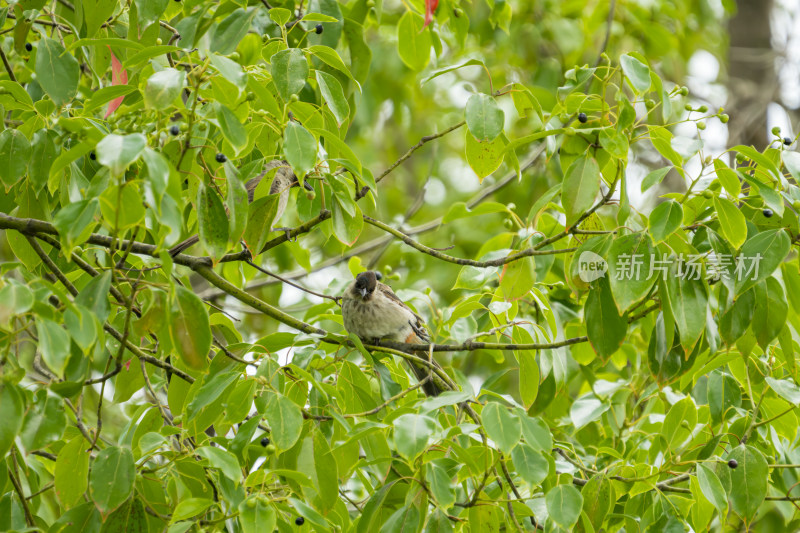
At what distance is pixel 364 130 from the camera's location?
23.0ft

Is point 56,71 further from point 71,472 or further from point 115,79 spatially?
point 71,472

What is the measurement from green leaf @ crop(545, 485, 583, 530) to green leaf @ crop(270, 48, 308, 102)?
136cm

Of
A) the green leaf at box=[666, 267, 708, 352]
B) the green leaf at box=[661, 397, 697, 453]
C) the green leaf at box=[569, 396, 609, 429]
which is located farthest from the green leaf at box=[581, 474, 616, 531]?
the green leaf at box=[666, 267, 708, 352]

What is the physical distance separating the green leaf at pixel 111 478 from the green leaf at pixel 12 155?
1042mm

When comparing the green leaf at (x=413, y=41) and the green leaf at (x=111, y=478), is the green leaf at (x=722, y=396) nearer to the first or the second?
the green leaf at (x=413, y=41)

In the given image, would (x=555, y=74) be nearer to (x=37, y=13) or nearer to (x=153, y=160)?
(x=37, y=13)

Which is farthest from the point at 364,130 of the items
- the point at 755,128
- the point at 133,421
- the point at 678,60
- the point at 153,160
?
the point at 153,160

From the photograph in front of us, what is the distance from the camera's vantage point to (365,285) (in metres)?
4.36

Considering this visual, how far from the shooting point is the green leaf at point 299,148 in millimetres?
2201

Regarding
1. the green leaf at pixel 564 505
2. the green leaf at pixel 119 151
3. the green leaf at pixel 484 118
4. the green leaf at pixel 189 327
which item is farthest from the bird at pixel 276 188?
the green leaf at pixel 564 505

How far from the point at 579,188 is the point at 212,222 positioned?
113cm

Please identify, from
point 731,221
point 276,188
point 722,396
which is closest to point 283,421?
point 731,221

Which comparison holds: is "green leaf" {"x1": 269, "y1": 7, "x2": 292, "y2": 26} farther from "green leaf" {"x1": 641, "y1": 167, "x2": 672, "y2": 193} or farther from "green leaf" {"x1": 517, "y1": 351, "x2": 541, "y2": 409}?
"green leaf" {"x1": 517, "y1": 351, "x2": 541, "y2": 409}

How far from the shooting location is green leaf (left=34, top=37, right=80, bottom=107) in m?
2.62
